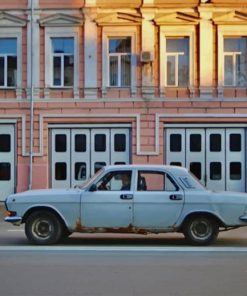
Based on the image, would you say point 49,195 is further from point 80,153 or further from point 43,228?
point 80,153

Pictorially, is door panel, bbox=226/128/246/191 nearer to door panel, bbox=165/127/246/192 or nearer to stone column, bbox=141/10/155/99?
door panel, bbox=165/127/246/192

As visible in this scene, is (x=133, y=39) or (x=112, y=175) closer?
(x=112, y=175)

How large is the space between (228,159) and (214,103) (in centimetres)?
222

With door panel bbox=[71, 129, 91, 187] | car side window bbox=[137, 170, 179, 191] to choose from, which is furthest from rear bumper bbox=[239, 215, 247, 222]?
door panel bbox=[71, 129, 91, 187]

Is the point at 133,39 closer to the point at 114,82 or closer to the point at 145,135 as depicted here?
the point at 114,82

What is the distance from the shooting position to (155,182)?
1270cm

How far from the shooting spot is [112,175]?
12.5 meters

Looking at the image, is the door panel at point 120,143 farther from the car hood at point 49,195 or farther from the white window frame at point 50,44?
the car hood at point 49,195

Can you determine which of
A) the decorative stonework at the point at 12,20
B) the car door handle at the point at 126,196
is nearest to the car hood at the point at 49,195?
the car door handle at the point at 126,196
